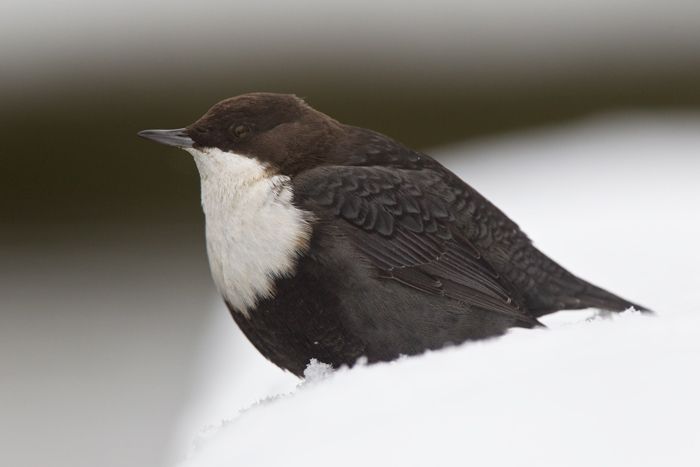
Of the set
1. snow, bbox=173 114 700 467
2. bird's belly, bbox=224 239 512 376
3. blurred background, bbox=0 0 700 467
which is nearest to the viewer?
snow, bbox=173 114 700 467

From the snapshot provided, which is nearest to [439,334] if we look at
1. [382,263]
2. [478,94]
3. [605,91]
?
[382,263]

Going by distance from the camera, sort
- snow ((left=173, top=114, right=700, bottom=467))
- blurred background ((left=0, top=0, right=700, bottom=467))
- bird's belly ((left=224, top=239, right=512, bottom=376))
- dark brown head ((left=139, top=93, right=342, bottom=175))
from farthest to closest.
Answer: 1. blurred background ((left=0, top=0, right=700, bottom=467))
2. dark brown head ((left=139, top=93, right=342, bottom=175))
3. bird's belly ((left=224, top=239, right=512, bottom=376))
4. snow ((left=173, top=114, right=700, bottom=467))

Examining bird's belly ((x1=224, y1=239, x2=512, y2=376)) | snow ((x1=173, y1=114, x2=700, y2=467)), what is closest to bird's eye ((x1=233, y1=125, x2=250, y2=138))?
bird's belly ((x1=224, y1=239, x2=512, y2=376))

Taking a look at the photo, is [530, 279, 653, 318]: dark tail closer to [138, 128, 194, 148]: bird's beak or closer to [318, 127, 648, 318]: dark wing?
[318, 127, 648, 318]: dark wing

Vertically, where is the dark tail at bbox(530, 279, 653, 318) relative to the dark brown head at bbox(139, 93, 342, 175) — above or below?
below

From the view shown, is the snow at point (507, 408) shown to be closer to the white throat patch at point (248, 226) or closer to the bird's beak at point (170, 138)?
the white throat patch at point (248, 226)

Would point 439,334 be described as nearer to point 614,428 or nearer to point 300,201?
point 300,201

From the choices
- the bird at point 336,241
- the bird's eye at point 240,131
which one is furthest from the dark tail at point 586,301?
the bird's eye at point 240,131

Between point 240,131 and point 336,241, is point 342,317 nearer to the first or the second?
point 336,241
